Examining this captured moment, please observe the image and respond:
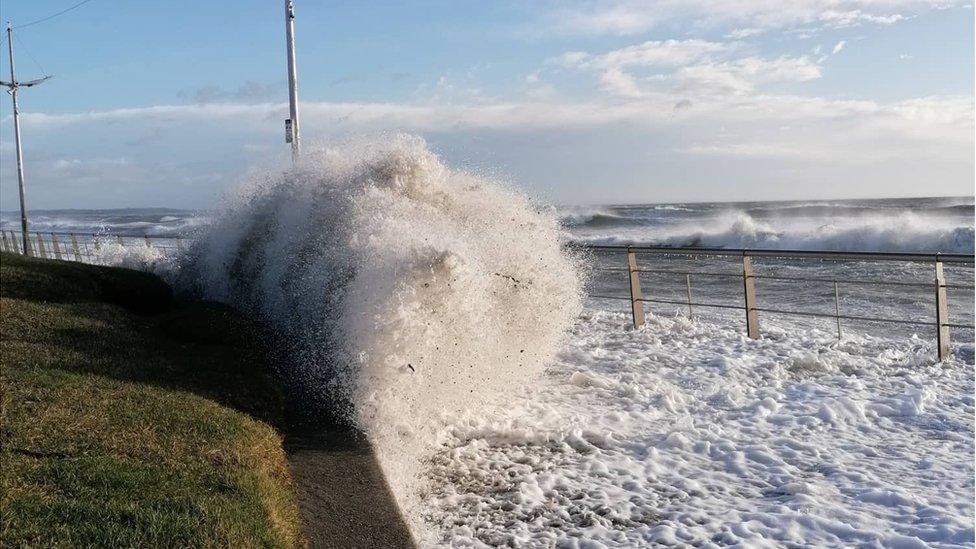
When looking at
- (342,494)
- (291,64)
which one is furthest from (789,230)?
(342,494)

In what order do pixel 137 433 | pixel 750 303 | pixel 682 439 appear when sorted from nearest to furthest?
pixel 137 433
pixel 682 439
pixel 750 303

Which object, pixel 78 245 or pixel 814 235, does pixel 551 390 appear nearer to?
pixel 78 245

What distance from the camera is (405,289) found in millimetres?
6082

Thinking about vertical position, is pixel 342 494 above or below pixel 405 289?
below

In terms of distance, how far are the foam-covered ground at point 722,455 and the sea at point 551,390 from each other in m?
0.02

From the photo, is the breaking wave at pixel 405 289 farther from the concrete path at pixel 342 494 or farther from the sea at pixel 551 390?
the concrete path at pixel 342 494

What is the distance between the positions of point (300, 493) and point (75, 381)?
2.38m

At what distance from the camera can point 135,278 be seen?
11.4m

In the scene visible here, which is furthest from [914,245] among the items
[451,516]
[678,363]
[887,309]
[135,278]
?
[451,516]

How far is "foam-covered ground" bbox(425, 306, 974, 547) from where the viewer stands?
448 centimetres

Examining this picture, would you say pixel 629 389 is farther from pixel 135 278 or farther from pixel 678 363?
pixel 135 278

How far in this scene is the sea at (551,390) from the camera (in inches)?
184

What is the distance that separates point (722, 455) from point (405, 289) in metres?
2.69

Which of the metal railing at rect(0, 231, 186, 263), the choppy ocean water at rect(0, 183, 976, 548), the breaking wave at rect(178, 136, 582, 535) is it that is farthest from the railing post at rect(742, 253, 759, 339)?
the metal railing at rect(0, 231, 186, 263)
